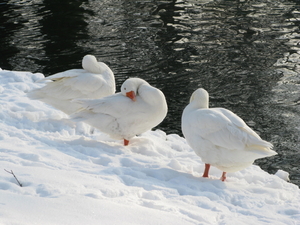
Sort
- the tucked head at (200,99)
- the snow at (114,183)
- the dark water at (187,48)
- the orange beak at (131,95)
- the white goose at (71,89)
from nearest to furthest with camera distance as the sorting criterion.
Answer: the snow at (114,183) < the tucked head at (200,99) < the orange beak at (131,95) < the white goose at (71,89) < the dark water at (187,48)

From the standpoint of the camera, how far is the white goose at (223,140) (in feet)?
Answer: 17.4

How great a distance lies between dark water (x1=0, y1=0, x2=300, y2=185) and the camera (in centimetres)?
926

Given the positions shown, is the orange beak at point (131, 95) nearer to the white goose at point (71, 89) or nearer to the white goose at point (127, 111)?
the white goose at point (127, 111)

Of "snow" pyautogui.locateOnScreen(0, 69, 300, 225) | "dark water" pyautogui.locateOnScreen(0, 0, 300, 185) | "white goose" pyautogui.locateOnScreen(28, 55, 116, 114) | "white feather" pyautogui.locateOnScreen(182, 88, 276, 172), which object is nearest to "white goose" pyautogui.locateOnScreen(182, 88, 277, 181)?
"white feather" pyautogui.locateOnScreen(182, 88, 276, 172)

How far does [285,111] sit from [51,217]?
6413 mm

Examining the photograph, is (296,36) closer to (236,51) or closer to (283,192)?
(236,51)

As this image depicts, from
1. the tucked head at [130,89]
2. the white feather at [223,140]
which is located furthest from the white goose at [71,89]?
the white feather at [223,140]

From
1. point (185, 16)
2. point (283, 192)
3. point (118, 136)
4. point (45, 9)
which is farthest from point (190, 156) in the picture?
point (45, 9)

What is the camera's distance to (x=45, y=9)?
17.8 metres

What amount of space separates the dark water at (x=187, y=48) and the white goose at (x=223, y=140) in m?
1.54

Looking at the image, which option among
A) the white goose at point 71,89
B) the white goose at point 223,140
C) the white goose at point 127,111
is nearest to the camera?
the white goose at point 223,140

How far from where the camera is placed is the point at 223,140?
5.40 m

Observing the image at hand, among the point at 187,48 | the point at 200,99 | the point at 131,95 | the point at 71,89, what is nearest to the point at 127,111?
the point at 131,95

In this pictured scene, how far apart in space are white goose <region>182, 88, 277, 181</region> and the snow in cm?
33
